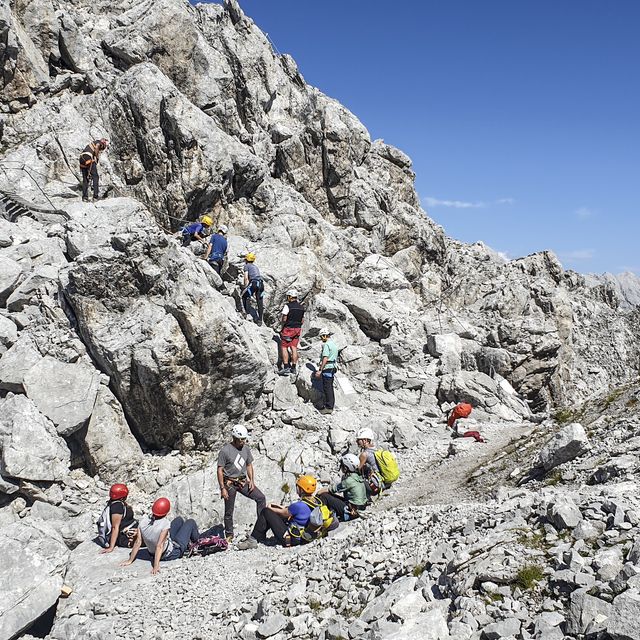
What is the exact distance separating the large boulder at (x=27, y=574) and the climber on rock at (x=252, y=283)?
11705mm

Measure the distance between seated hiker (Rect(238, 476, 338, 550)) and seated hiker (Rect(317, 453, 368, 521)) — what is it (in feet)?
1.69

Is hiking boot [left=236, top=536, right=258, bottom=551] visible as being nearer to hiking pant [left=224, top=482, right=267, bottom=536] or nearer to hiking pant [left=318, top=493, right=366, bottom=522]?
hiking pant [left=224, top=482, right=267, bottom=536]

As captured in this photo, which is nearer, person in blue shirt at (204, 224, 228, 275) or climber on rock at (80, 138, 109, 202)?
person in blue shirt at (204, 224, 228, 275)

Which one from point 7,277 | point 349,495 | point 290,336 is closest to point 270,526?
point 349,495

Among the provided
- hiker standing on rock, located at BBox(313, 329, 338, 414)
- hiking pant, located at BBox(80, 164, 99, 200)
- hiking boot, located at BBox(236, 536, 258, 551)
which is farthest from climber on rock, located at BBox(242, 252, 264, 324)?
hiking boot, located at BBox(236, 536, 258, 551)

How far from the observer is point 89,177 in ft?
77.5

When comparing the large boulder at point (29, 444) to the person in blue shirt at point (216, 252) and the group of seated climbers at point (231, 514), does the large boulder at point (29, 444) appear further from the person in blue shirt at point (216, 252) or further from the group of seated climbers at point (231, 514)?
the person in blue shirt at point (216, 252)

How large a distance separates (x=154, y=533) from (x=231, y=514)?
7.24 feet

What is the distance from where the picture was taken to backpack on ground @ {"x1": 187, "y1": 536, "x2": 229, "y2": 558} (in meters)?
12.8

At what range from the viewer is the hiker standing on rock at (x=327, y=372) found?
18.8m

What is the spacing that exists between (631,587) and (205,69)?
33.1 m

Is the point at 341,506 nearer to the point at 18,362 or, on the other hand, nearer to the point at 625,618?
the point at 625,618

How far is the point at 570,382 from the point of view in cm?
2694

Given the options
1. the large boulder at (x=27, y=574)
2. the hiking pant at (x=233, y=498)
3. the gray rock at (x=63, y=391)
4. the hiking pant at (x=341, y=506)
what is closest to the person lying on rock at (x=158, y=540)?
the hiking pant at (x=233, y=498)
